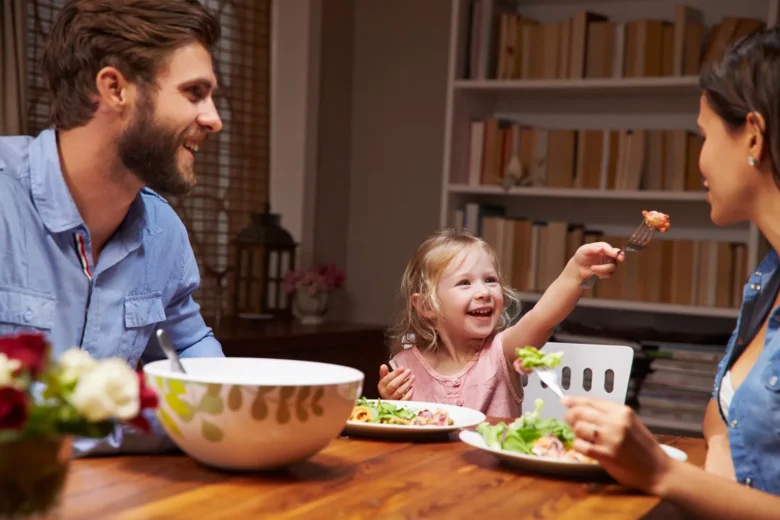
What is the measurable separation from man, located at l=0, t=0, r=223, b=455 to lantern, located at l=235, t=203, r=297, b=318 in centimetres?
214

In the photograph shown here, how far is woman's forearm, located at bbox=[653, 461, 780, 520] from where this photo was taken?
1144 millimetres

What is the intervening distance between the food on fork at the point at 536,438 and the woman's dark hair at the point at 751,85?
1.55ft

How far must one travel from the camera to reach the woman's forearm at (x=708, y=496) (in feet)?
3.75

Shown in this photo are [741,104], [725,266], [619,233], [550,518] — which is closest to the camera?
[550,518]

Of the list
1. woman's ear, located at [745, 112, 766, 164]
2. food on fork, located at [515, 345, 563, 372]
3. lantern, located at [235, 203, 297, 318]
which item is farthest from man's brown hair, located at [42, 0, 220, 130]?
lantern, located at [235, 203, 297, 318]

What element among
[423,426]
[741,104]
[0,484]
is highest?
[741,104]

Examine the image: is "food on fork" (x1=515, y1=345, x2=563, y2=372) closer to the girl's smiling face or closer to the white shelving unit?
the girl's smiling face

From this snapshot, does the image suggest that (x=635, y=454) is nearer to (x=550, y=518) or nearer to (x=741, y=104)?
(x=550, y=518)

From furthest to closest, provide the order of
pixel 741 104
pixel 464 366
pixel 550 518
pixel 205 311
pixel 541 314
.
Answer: pixel 205 311, pixel 464 366, pixel 541 314, pixel 741 104, pixel 550 518

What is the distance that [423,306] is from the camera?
239 centimetres

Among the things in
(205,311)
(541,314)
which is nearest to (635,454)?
(541,314)

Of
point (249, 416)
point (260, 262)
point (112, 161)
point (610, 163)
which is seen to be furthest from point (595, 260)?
→ point (260, 262)

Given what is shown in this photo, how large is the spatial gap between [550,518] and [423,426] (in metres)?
0.42

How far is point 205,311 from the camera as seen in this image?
13.6 ft
